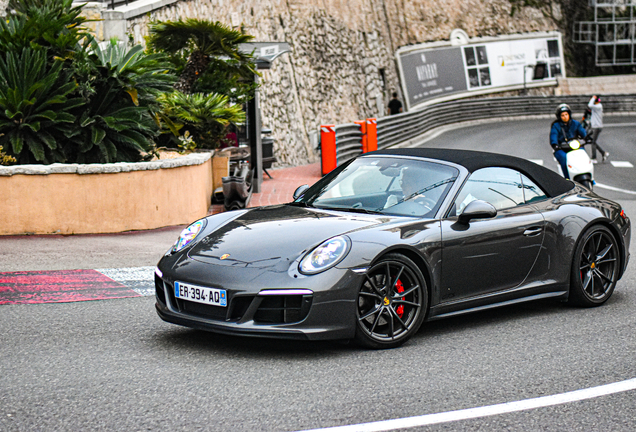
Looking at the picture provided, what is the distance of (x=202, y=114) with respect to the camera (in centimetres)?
1441

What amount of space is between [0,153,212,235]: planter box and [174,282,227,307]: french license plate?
19.3 feet

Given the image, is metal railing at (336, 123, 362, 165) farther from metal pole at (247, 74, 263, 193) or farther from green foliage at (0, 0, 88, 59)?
green foliage at (0, 0, 88, 59)

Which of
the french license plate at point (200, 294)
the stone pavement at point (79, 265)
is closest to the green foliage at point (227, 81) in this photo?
the stone pavement at point (79, 265)

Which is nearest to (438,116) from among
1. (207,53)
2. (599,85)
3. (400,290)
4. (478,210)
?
(599,85)

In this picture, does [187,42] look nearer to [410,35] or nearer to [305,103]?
[305,103]

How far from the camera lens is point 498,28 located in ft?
160

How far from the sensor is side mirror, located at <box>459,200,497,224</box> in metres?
5.71

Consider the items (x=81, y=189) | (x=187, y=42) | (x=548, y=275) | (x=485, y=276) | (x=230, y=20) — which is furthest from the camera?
(x=230, y=20)

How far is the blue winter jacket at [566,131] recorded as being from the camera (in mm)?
12977

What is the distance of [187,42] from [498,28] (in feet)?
117

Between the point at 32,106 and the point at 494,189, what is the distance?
7395 millimetres

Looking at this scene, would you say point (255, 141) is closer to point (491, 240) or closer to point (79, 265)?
point (79, 265)

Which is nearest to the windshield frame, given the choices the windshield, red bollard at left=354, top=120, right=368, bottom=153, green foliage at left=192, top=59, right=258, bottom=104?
the windshield

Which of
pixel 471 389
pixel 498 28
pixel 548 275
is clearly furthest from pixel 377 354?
pixel 498 28
